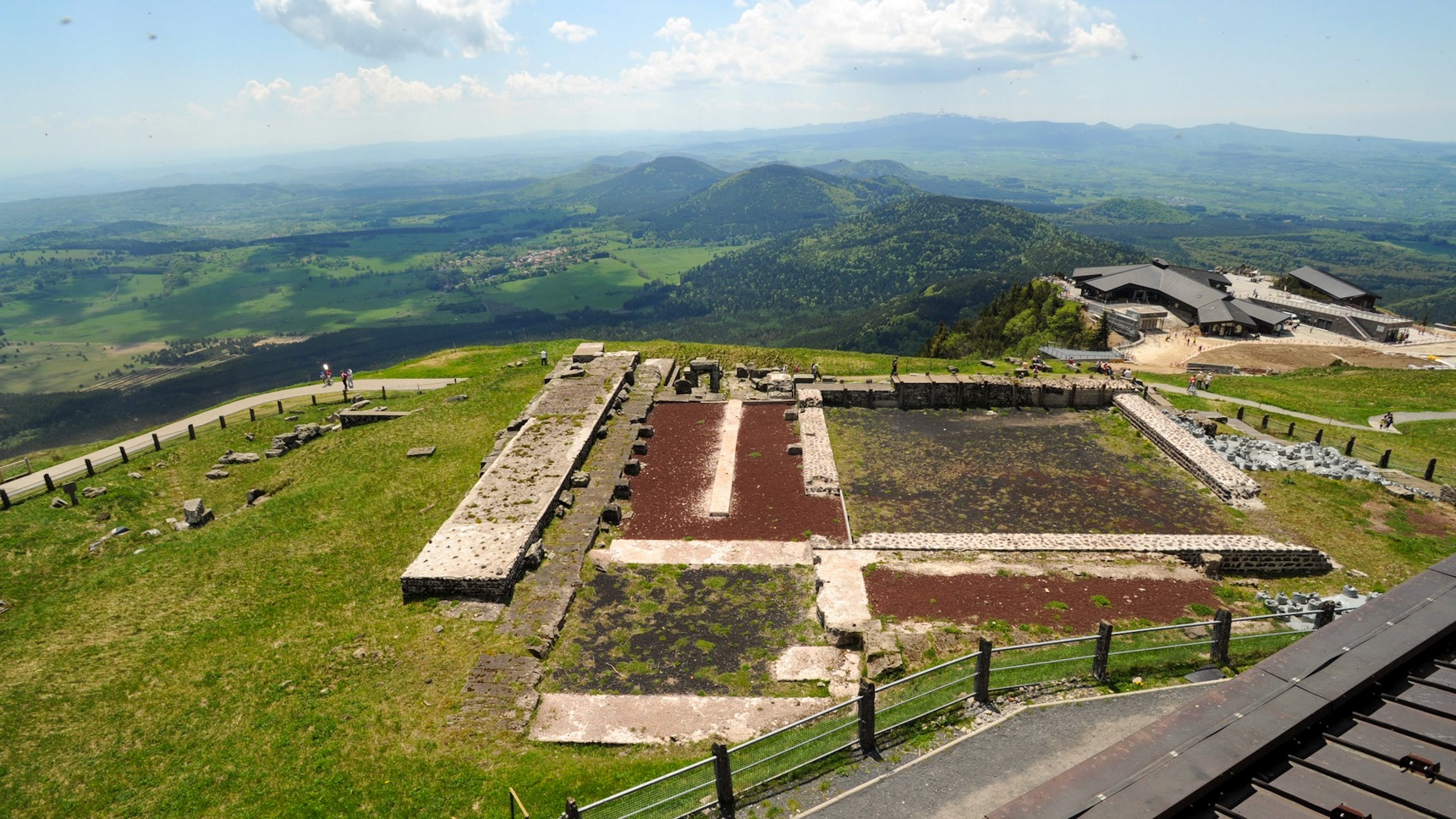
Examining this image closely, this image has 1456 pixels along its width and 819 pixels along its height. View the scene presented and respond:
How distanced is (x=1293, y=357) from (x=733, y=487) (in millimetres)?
49465

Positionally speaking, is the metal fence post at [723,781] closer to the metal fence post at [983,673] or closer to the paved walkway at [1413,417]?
the metal fence post at [983,673]

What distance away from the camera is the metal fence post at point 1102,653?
12758 millimetres

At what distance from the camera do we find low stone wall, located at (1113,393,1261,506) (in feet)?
73.7

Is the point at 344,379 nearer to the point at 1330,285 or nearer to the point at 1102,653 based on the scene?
the point at 1102,653

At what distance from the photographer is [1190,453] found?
81.7ft

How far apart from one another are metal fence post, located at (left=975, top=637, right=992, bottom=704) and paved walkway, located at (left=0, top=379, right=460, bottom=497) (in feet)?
119

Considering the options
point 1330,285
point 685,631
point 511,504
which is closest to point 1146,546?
point 685,631

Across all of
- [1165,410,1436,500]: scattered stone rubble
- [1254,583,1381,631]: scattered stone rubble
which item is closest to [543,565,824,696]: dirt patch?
[1254,583,1381,631]: scattered stone rubble

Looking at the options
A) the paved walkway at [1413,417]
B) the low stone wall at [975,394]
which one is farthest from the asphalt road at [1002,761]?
the paved walkway at [1413,417]

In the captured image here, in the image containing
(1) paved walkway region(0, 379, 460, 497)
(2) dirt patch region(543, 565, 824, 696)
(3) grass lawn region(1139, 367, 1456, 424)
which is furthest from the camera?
(3) grass lawn region(1139, 367, 1456, 424)

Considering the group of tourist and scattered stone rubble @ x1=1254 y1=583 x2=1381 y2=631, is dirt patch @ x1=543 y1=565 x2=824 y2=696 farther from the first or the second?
the group of tourist

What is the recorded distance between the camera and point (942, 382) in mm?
31812

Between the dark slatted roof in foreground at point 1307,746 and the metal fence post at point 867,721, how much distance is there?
564cm

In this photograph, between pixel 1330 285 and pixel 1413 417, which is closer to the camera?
pixel 1413 417
